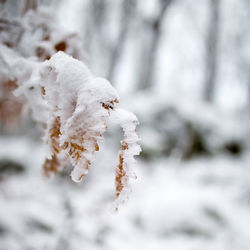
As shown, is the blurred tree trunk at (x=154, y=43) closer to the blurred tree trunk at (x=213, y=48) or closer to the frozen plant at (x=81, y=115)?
the blurred tree trunk at (x=213, y=48)

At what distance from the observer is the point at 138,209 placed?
3.43m

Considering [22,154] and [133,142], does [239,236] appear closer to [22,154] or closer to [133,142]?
[133,142]

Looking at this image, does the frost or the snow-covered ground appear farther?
the snow-covered ground

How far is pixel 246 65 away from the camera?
762 cm

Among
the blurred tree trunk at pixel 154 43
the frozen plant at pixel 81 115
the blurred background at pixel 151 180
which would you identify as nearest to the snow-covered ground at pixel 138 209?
the blurred background at pixel 151 180

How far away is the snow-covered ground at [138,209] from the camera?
2176 mm

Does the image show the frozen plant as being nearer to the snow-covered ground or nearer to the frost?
the frost

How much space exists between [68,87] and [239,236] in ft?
9.62

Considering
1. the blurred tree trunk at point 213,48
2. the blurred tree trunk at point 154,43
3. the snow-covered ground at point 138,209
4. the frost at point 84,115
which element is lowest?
the frost at point 84,115

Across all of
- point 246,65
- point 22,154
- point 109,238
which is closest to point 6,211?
point 109,238

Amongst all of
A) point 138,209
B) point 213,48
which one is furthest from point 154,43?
point 138,209

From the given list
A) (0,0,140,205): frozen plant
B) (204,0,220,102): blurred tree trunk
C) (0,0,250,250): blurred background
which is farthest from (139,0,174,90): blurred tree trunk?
(0,0,140,205): frozen plant

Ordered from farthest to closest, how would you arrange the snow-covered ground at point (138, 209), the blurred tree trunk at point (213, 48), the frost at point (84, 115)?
1. the blurred tree trunk at point (213, 48)
2. the snow-covered ground at point (138, 209)
3. the frost at point (84, 115)

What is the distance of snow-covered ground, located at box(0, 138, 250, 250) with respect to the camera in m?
2.18
